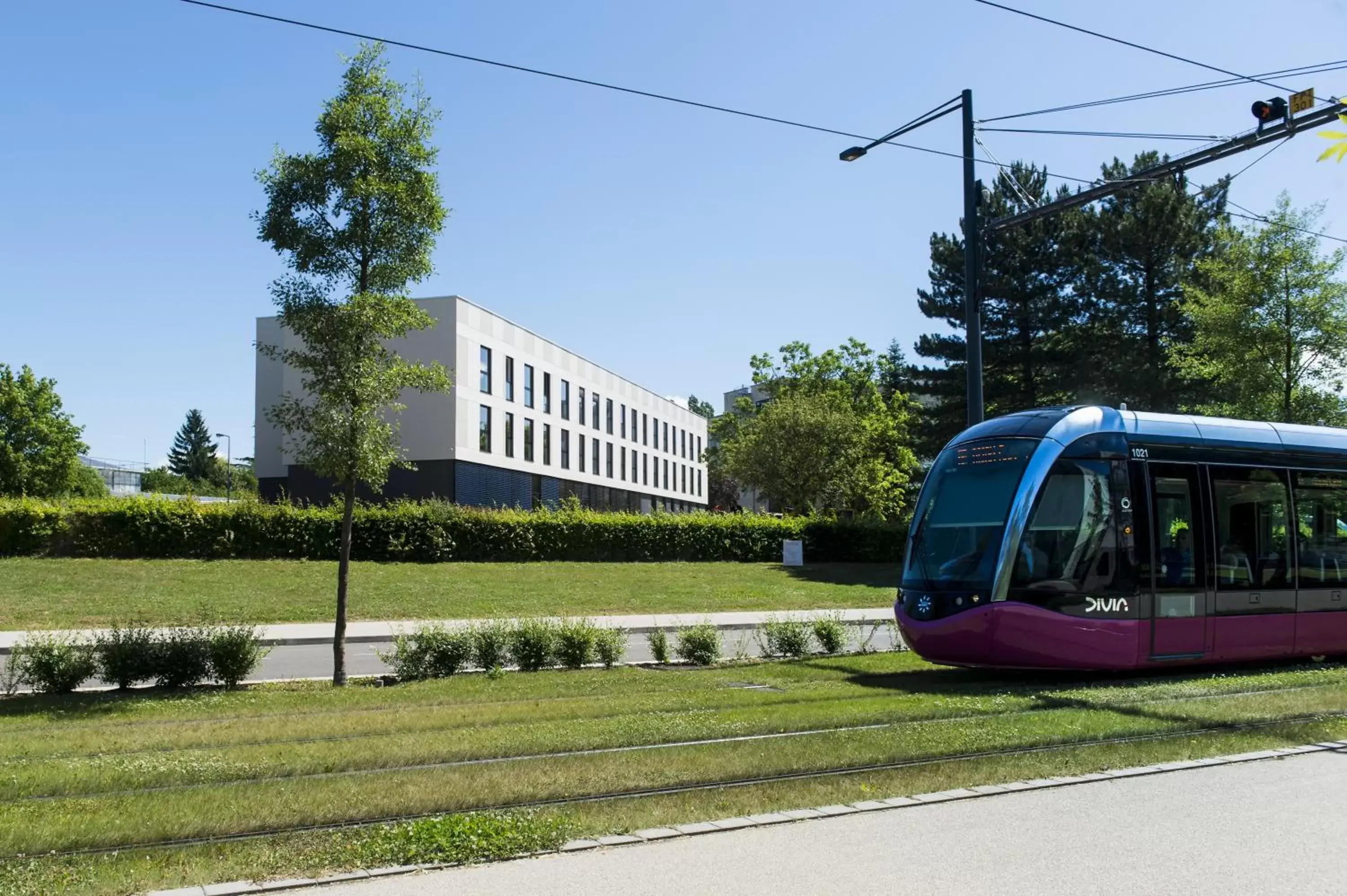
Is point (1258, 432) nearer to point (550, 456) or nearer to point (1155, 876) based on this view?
point (1155, 876)

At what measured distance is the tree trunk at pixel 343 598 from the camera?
1448 cm

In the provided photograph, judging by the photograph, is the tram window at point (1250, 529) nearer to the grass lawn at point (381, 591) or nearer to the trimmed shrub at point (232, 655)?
the trimmed shrub at point (232, 655)

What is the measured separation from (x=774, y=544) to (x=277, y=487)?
23.7m

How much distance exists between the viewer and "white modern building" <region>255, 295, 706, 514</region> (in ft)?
156

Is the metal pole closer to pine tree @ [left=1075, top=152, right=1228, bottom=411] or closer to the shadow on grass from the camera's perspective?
the shadow on grass

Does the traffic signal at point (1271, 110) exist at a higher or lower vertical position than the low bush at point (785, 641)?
higher

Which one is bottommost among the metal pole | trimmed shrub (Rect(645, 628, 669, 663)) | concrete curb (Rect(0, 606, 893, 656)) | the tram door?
concrete curb (Rect(0, 606, 893, 656))

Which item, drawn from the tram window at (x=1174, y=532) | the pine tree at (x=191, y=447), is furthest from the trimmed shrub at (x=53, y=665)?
the pine tree at (x=191, y=447)

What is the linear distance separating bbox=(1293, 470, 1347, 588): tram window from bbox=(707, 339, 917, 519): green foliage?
3157 centimetres

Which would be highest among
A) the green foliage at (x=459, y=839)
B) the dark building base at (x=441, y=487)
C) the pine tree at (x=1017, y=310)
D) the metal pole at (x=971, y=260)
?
the pine tree at (x=1017, y=310)

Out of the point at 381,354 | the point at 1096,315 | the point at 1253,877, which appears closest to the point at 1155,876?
the point at 1253,877

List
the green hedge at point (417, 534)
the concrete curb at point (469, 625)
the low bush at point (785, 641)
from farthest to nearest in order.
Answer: the green hedge at point (417, 534) → the concrete curb at point (469, 625) → the low bush at point (785, 641)

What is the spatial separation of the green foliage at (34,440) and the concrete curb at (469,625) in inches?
1765

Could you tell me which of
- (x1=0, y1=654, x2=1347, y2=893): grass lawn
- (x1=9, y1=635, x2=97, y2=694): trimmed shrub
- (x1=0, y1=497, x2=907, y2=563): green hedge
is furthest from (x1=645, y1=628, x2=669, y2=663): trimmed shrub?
(x1=0, y1=497, x2=907, y2=563): green hedge
